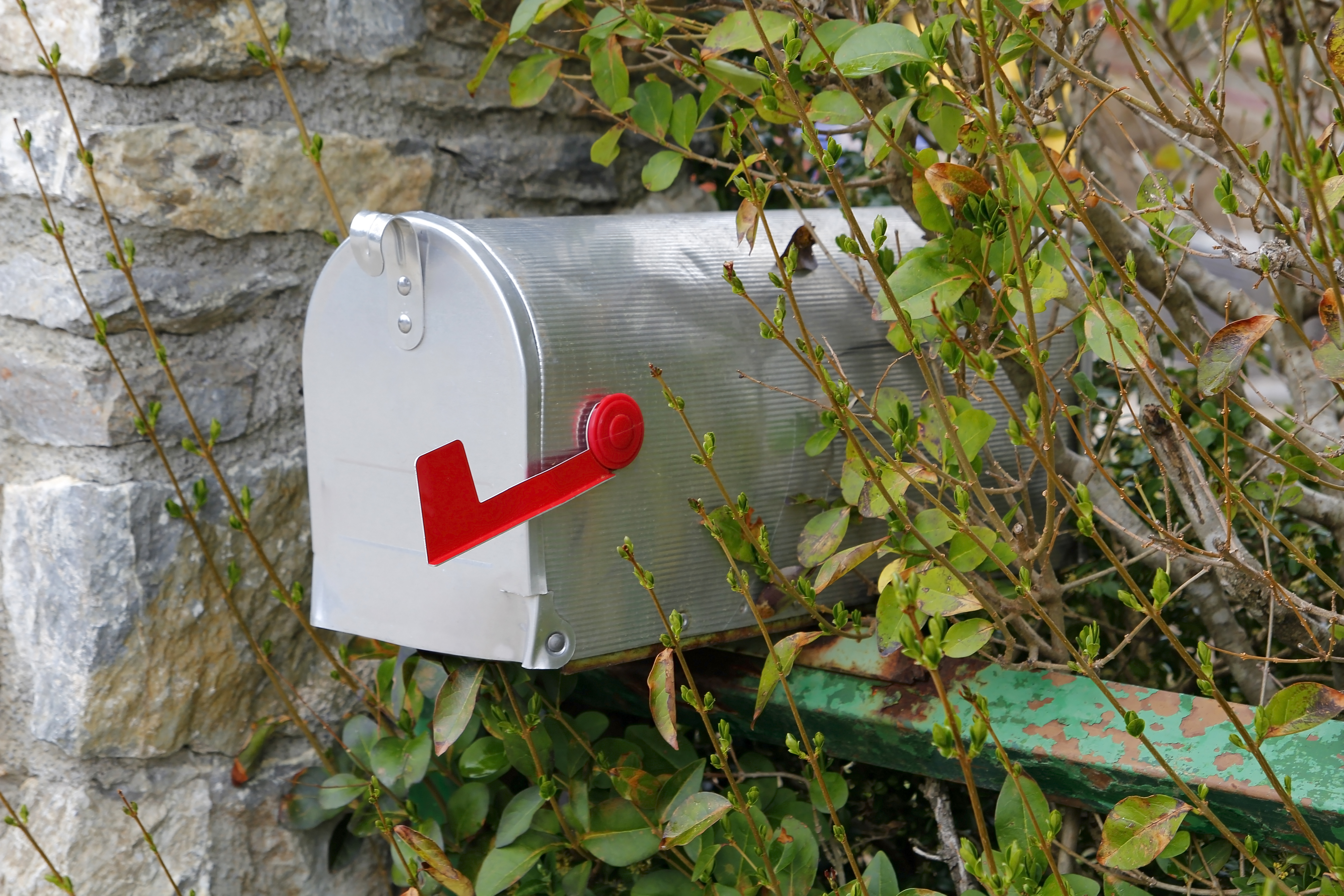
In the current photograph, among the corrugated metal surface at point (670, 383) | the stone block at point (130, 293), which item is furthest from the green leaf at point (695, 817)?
the stone block at point (130, 293)

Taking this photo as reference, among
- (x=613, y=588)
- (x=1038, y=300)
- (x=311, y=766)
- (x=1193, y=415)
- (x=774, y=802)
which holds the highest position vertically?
(x=1038, y=300)

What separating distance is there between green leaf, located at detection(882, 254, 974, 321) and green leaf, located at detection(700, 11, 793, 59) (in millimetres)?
243

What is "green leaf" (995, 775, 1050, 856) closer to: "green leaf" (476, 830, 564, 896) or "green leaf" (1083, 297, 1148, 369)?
"green leaf" (1083, 297, 1148, 369)

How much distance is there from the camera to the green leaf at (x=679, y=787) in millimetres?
1000

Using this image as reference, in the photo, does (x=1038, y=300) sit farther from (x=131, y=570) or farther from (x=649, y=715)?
(x=131, y=570)

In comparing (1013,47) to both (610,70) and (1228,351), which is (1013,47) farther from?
(610,70)

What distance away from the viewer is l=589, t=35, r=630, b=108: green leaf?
1153 mm

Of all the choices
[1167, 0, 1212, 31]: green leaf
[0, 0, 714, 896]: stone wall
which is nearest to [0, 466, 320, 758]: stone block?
[0, 0, 714, 896]: stone wall

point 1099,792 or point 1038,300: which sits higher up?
point 1038,300

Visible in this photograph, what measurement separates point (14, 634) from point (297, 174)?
584 mm

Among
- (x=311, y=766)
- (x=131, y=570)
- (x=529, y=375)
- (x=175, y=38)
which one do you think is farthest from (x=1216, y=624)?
(x=175, y=38)

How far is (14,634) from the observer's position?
119 centimetres

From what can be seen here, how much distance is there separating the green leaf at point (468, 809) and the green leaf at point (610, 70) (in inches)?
29.1

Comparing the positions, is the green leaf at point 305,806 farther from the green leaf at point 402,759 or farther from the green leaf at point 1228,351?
the green leaf at point 1228,351
